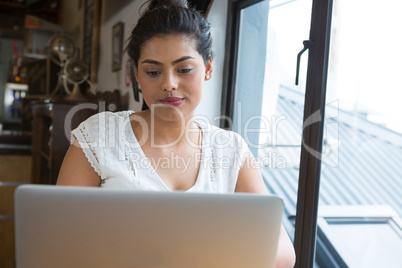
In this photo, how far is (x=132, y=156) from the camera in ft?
4.10

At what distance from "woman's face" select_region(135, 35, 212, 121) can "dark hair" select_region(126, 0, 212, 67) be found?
0.9 inches

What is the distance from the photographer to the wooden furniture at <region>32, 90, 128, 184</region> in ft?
7.01

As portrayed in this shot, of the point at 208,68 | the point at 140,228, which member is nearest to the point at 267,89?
the point at 208,68

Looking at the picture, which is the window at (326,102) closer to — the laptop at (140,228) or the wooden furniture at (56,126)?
the wooden furniture at (56,126)

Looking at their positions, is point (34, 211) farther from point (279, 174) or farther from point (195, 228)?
point (279, 174)

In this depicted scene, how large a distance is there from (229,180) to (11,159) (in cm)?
201

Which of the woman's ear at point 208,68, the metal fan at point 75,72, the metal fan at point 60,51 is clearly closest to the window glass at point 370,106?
the woman's ear at point 208,68

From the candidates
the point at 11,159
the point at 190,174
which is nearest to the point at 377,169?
the point at 190,174

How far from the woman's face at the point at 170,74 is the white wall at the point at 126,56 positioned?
0.97ft

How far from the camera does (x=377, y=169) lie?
5.25 feet

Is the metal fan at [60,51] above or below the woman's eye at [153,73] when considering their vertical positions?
above

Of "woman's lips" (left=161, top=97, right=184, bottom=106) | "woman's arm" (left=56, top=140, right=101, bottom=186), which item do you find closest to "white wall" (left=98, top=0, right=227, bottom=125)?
"woman's lips" (left=161, top=97, right=184, bottom=106)

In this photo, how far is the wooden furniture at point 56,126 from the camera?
7.01ft

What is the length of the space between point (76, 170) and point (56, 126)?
1.11m
